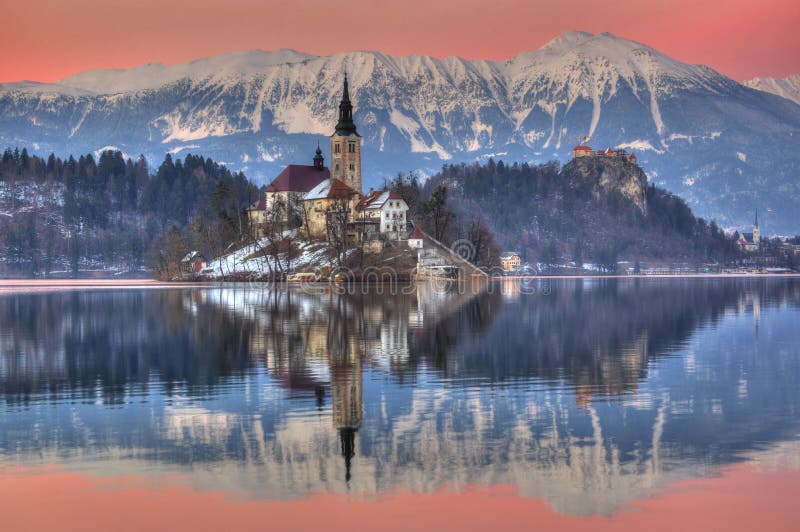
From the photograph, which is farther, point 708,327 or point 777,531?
point 708,327

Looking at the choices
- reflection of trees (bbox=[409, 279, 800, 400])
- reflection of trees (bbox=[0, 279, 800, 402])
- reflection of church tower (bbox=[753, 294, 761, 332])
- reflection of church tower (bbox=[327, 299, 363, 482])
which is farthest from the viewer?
reflection of church tower (bbox=[753, 294, 761, 332])

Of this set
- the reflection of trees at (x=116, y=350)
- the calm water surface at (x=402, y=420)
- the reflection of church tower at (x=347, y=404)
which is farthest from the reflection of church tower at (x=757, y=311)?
the reflection of church tower at (x=347, y=404)

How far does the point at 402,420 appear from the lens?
117ft

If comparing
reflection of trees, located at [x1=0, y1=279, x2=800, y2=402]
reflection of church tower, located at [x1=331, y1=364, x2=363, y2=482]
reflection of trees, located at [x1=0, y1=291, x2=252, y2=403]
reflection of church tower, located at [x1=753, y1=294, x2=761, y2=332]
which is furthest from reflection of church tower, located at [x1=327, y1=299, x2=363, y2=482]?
reflection of church tower, located at [x1=753, y1=294, x2=761, y2=332]

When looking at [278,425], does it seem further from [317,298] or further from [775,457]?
[317,298]

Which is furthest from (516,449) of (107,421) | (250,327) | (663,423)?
(250,327)

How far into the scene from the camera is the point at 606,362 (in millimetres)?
53875

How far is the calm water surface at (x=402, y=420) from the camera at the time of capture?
87.1ft

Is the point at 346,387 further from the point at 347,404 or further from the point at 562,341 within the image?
the point at 562,341

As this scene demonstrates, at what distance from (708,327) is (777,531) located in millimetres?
61072

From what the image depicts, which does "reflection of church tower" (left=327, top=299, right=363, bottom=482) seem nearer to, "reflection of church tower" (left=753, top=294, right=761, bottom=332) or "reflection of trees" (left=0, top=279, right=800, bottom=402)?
Answer: "reflection of trees" (left=0, top=279, right=800, bottom=402)

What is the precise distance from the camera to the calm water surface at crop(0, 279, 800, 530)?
26.6m

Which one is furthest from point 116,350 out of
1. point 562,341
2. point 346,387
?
point 562,341

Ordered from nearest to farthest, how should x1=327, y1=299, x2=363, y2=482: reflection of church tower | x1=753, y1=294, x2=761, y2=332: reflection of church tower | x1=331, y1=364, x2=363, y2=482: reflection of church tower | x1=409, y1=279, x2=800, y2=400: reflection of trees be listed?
1. x1=331, y1=364, x2=363, y2=482: reflection of church tower
2. x1=327, y1=299, x2=363, y2=482: reflection of church tower
3. x1=409, y1=279, x2=800, y2=400: reflection of trees
4. x1=753, y1=294, x2=761, y2=332: reflection of church tower
